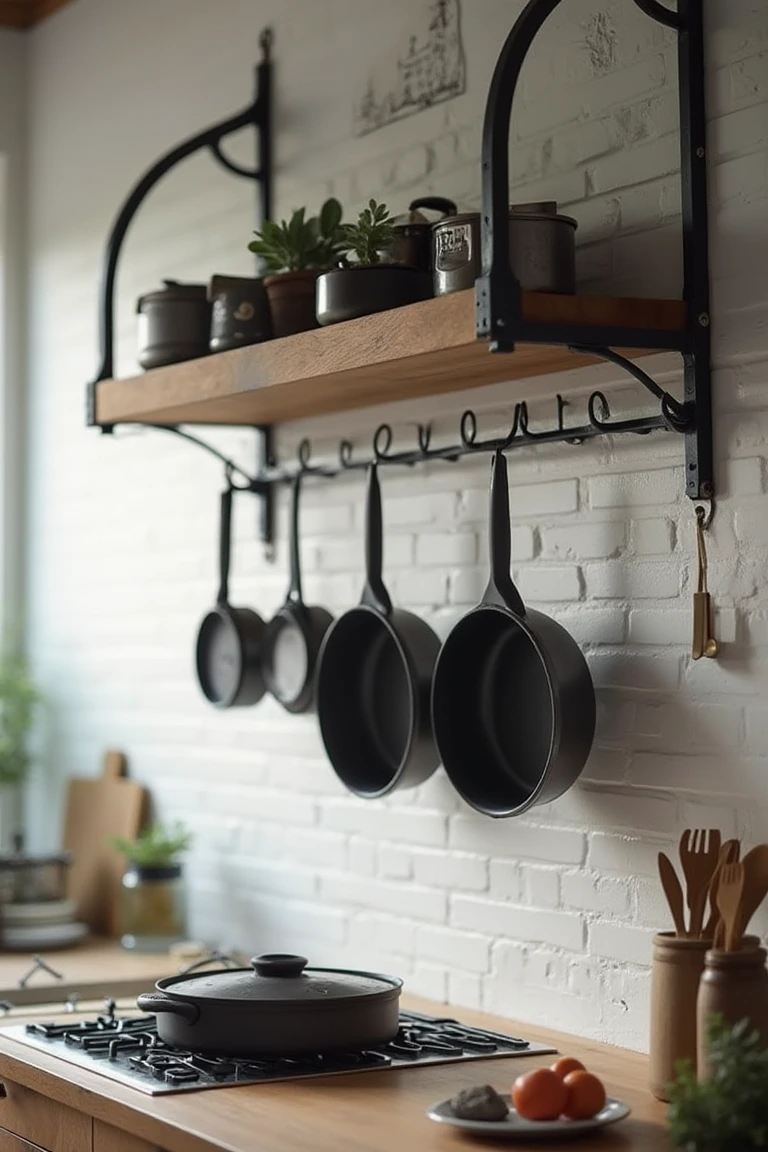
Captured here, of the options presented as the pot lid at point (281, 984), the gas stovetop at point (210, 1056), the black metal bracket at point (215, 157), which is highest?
the black metal bracket at point (215, 157)

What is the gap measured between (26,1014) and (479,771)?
820 mm

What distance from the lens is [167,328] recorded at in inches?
112

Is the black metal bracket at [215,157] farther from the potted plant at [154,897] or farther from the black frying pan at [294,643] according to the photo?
the potted plant at [154,897]

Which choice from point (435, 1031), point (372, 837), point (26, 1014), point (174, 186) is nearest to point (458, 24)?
point (174, 186)

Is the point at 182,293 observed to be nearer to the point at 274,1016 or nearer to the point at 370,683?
the point at 370,683

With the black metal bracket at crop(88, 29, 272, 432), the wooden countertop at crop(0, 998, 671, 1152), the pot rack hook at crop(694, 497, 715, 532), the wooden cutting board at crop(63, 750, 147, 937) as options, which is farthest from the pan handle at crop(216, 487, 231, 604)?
the pot rack hook at crop(694, 497, 715, 532)

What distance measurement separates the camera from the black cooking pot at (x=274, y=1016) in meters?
2.21

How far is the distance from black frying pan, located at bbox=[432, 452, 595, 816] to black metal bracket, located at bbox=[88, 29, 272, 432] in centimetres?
86

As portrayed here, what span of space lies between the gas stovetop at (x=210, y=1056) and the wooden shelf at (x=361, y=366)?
0.91 m

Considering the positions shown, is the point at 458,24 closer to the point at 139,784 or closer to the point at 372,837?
the point at 372,837

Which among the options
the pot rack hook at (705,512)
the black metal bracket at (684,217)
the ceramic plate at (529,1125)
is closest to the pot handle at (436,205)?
the black metal bracket at (684,217)

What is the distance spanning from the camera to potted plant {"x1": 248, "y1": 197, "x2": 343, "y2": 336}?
261 centimetres

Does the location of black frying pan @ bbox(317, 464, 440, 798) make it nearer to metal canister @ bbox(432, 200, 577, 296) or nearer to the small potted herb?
metal canister @ bbox(432, 200, 577, 296)

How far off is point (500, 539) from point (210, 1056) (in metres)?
0.78
